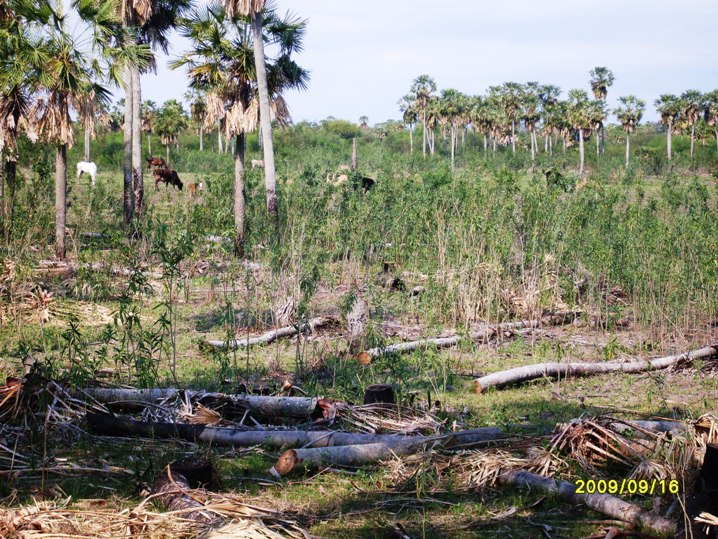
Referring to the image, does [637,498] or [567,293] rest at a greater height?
[567,293]

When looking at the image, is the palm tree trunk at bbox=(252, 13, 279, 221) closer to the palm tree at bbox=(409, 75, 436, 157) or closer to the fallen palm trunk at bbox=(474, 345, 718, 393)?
the fallen palm trunk at bbox=(474, 345, 718, 393)

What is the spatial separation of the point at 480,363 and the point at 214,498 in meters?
6.18

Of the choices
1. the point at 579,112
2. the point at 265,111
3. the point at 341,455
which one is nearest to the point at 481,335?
the point at 341,455

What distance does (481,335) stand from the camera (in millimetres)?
12039

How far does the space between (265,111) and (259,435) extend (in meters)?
13.3

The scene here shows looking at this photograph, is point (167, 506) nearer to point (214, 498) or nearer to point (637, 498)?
point (214, 498)

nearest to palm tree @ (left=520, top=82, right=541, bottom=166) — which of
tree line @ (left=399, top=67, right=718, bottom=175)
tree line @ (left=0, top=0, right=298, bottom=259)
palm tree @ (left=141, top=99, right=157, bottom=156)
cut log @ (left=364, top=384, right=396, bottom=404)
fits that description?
tree line @ (left=399, top=67, right=718, bottom=175)

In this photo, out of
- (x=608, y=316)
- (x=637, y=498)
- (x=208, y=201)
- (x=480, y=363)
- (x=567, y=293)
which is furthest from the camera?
(x=208, y=201)

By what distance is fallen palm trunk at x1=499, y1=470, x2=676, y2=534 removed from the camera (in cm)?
490

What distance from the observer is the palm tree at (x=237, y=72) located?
1917 centimetres

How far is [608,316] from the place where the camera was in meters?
12.4

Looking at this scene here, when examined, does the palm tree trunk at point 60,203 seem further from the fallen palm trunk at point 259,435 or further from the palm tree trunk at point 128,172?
the fallen palm trunk at point 259,435

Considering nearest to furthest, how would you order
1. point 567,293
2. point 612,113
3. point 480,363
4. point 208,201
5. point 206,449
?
point 206,449 < point 480,363 < point 567,293 < point 208,201 < point 612,113

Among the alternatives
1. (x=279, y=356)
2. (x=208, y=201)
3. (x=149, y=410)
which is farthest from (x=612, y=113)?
(x=149, y=410)
